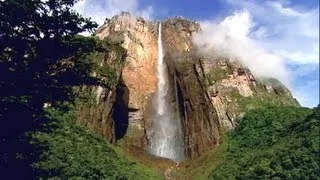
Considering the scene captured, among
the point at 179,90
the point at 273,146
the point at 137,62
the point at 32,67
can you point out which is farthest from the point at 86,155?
the point at 32,67

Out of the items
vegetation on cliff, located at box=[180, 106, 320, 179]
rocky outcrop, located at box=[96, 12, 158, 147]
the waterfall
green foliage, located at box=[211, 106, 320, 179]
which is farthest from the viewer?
rocky outcrop, located at box=[96, 12, 158, 147]

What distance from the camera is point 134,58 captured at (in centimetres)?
11456

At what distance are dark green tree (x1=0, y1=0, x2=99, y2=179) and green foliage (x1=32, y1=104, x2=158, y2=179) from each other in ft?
117

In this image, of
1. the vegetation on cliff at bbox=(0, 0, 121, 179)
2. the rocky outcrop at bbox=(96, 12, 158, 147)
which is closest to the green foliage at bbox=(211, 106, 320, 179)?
the rocky outcrop at bbox=(96, 12, 158, 147)

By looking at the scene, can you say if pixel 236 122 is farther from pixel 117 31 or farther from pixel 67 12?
pixel 67 12

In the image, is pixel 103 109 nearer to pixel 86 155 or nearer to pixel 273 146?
pixel 86 155

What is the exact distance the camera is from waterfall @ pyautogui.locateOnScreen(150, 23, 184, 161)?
351 feet

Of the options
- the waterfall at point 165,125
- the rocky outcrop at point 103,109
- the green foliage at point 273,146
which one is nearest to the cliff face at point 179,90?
the rocky outcrop at point 103,109

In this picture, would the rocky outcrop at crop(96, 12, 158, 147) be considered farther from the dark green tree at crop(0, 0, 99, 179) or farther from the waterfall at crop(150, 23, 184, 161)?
the dark green tree at crop(0, 0, 99, 179)

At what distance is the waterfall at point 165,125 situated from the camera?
107125 millimetres

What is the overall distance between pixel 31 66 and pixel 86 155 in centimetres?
5462

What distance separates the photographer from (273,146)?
85.0 m

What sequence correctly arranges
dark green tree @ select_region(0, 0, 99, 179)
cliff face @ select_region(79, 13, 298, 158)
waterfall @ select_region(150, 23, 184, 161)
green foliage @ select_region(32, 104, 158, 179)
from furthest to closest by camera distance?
1. waterfall @ select_region(150, 23, 184, 161)
2. cliff face @ select_region(79, 13, 298, 158)
3. green foliage @ select_region(32, 104, 158, 179)
4. dark green tree @ select_region(0, 0, 99, 179)

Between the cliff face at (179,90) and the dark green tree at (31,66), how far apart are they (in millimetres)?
70381
